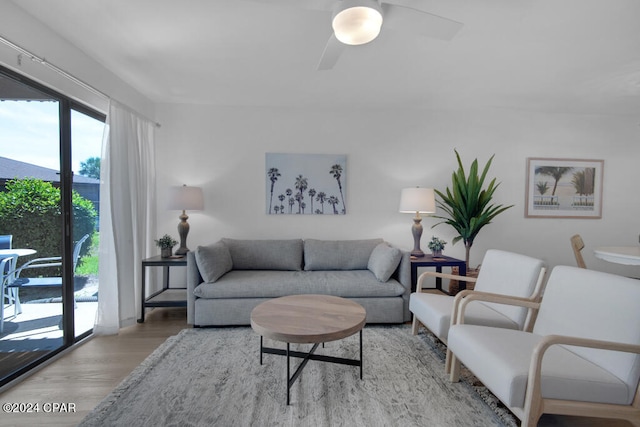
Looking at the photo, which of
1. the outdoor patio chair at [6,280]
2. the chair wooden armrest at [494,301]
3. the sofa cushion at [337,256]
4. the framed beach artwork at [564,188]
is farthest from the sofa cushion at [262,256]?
the framed beach artwork at [564,188]

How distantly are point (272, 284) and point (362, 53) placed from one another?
2.19 meters

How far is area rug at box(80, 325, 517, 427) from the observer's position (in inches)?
60.5

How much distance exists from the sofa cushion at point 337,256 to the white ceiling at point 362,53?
1.72 m

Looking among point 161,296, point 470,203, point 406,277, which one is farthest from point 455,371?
point 161,296

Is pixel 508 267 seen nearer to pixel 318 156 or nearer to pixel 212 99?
pixel 318 156

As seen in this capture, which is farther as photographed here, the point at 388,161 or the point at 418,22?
the point at 388,161

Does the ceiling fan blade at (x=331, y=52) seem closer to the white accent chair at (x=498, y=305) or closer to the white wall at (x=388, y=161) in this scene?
the white wall at (x=388, y=161)

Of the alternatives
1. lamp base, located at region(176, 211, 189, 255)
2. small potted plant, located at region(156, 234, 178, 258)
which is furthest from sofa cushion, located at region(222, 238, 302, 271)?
small potted plant, located at region(156, 234, 178, 258)

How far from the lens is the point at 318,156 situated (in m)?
3.59

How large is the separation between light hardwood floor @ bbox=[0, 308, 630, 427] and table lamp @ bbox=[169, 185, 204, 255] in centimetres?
99

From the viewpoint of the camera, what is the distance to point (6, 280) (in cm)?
189

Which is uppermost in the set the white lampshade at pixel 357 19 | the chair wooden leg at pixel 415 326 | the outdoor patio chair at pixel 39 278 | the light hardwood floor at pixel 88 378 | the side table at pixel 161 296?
the white lampshade at pixel 357 19

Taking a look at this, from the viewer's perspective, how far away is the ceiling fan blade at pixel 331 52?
1.73 m

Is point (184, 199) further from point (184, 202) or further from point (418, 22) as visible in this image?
point (418, 22)
